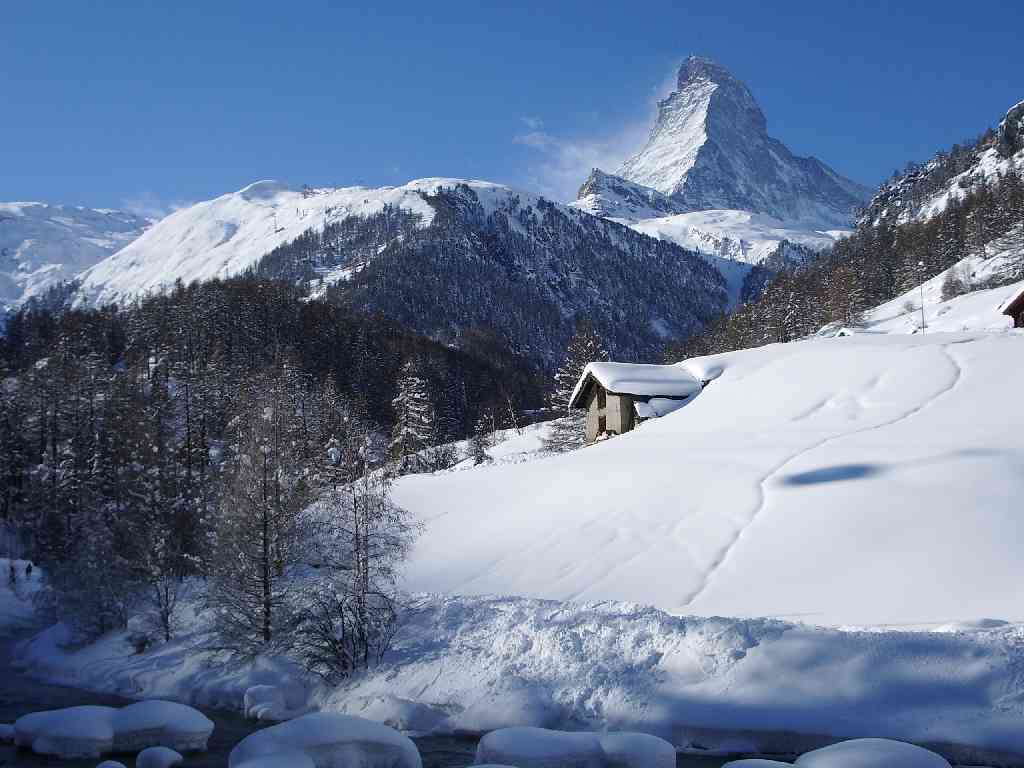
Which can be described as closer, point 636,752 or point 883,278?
point 636,752

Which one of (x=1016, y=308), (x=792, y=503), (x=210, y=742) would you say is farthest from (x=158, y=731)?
(x=1016, y=308)

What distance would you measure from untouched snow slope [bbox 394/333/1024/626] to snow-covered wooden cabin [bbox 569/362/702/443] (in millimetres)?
3471

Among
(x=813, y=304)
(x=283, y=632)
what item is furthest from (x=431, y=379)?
(x=283, y=632)

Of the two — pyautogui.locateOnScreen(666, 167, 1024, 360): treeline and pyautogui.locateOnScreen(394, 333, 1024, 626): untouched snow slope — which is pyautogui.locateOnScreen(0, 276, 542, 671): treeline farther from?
pyautogui.locateOnScreen(666, 167, 1024, 360): treeline

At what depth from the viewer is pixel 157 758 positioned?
15.0 m

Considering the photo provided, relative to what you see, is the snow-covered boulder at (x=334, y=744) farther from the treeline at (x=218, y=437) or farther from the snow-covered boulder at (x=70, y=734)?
the treeline at (x=218, y=437)

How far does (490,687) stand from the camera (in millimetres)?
18766

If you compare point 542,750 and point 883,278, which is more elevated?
point 883,278

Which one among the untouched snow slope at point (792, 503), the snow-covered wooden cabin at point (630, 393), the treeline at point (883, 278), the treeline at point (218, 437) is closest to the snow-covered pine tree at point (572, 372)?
the treeline at point (218, 437)

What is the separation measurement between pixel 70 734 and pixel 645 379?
32.1m

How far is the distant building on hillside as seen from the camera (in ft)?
152

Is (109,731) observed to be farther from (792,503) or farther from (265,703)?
(792,503)

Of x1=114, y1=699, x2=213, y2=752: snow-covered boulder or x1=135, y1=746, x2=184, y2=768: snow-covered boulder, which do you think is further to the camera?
x1=114, y1=699, x2=213, y2=752: snow-covered boulder

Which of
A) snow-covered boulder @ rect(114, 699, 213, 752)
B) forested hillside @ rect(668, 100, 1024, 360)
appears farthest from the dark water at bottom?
forested hillside @ rect(668, 100, 1024, 360)
